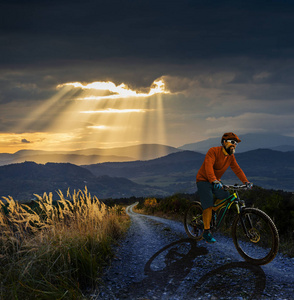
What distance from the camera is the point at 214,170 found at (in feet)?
25.1

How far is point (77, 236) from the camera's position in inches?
273

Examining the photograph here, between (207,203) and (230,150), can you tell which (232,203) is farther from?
(230,150)

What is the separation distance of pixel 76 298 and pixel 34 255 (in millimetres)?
1383

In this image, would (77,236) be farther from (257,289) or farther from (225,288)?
(257,289)

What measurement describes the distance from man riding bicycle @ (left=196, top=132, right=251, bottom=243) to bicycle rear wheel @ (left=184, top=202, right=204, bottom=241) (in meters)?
0.80

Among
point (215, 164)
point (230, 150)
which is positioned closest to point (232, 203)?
point (215, 164)

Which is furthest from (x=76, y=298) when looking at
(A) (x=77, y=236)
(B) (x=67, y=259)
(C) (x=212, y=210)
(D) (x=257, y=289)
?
(C) (x=212, y=210)

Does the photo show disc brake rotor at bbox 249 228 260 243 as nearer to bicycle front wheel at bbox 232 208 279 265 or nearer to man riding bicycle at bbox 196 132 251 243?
bicycle front wheel at bbox 232 208 279 265

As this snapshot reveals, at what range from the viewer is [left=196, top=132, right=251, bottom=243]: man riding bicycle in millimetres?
7156

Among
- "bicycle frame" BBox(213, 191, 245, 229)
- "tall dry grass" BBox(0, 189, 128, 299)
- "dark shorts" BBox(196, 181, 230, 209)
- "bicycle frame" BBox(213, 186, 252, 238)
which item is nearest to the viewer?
"tall dry grass" BBox(0, 189, 128, 299)

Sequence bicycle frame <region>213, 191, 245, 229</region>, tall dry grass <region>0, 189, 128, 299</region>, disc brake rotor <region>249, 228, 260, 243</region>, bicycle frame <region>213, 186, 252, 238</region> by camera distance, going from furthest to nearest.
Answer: bicycle frame <region>213, 191, 245, 229</region>
bicycle frame <region>213, 186, 252, 238</region>
disc brake rotor <region>249, 228, 260, 243</region>
tall dry grass <region>0, 189, 128, 299</region>

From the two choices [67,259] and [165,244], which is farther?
[165,244]

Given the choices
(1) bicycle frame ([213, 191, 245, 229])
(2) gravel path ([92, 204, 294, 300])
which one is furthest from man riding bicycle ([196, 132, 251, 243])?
(2) gravel path ([92, 204, 294, 300])

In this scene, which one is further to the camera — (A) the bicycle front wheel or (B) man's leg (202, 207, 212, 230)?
(B) man's leg (202, 207, 212, 230)
